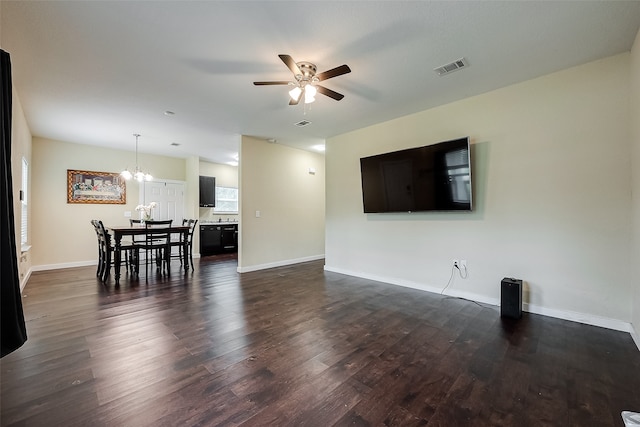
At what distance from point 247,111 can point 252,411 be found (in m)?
3.74

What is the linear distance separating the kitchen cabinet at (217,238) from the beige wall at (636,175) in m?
7.80

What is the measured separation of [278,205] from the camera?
19.8 feet

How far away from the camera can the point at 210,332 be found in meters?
2.64

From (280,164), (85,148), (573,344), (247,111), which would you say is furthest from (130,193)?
(573,344)

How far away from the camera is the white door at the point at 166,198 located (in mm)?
6972

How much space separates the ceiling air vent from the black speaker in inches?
95.4

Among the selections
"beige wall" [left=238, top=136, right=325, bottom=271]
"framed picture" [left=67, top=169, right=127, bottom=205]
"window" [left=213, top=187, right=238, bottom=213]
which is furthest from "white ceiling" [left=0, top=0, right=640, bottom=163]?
"window" [left=213, top=187, right=238, bottom=213]

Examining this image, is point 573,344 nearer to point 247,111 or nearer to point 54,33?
point 247,111

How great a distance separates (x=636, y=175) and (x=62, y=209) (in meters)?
9.16

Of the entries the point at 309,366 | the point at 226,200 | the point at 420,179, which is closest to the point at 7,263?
the point at 309,366

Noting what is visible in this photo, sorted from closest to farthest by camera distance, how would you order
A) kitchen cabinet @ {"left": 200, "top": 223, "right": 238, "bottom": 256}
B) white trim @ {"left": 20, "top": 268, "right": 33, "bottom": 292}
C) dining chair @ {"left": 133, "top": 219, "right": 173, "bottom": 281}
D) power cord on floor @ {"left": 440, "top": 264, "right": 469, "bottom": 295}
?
power cord on floor @ {"left": 440, "top": 264, "right": 469, "bottom": 295} < white trim @ {"left": 20, "top": 268, "right": 33, "bottom": 292} < dining chair @ {"left": 133, "top": 219, "right": 173, "bottom": 281} < kitchen cabinet @ {"left": 200, "top": 223, "right": 238, "bottom": 256}

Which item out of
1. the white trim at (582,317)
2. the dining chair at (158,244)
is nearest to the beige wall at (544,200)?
the white trim at (582,317)

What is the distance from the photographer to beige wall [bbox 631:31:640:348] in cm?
239

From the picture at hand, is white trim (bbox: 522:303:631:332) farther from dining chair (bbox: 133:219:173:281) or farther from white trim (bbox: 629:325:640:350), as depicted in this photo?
dining chair (bbox: 133:219:173:281)
